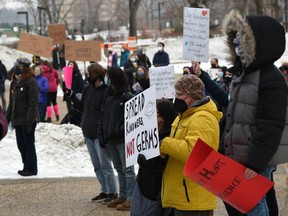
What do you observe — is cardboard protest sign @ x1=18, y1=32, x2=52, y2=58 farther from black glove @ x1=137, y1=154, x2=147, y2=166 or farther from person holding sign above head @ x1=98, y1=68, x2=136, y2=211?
black glove @ x1=137, y1=154, x2=147, y2=166

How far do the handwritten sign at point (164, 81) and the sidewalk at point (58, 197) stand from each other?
162 cm

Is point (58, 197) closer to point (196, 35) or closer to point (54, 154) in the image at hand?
point (54, 154)

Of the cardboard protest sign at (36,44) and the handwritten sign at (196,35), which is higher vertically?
the handwritten sign at (196,35)

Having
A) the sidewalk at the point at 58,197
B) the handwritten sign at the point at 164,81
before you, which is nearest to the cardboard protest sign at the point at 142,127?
the sidewalk at the point at 58,197

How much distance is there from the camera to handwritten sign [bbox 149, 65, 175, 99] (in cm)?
988

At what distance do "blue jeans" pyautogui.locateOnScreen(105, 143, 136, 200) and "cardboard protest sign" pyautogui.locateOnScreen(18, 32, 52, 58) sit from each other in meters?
5.82

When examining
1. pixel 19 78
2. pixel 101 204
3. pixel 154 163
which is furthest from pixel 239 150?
pixel 19 78

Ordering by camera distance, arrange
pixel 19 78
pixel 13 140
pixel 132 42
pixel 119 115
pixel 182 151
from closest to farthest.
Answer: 1. pixel 182 151
2. pixel 119 115
3. pixel 19 78
4. pixel 13 140
5. pixel 132 42

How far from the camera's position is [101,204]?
7.98 meters

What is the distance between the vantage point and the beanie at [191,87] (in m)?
4.92

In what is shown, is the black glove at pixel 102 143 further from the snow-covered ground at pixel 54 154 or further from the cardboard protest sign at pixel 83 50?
the cardboard protest sign at pixel 83 50

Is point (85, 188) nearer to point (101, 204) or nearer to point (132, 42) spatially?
point (101, 204)

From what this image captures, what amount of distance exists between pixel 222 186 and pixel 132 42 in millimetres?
38692

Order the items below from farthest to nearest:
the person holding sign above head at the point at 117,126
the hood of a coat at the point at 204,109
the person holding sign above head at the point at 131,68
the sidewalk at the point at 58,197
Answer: the person holding sign above head at the point at 131,68
the sidewalk at the point at 58,197
the person holding sign above head at the point at 117,126
the hood of a coat at the point at 204,109
